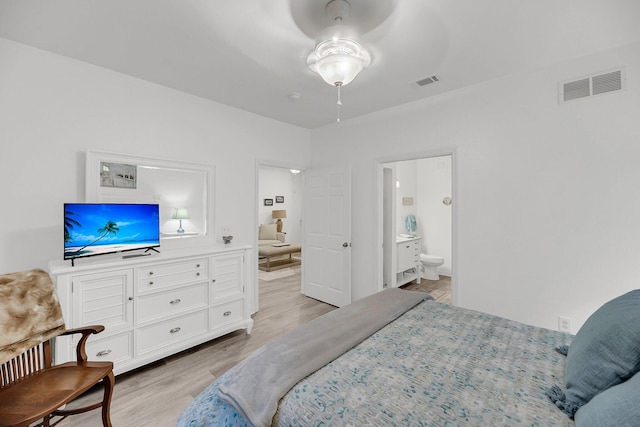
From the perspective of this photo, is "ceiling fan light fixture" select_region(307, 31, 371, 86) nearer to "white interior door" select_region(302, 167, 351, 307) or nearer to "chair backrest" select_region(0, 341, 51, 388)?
"white interior door" select_region(302, 167, 351, 307)

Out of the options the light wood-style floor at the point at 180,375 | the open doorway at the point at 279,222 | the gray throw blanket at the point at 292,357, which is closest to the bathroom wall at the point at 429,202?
the open doorway at the point at 279,222

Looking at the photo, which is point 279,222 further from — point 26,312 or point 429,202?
point 26,312

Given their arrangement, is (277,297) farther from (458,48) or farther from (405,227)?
(458,48)

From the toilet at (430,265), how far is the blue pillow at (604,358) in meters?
3.98

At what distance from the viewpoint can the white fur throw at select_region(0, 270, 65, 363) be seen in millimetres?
1521

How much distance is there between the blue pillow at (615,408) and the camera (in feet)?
2.50

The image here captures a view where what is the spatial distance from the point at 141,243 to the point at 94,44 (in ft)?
5.51

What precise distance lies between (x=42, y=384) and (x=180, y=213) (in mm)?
1743

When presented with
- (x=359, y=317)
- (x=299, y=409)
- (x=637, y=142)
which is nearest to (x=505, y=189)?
(x=637, y=142)

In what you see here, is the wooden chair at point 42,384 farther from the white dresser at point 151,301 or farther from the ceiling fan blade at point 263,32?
the ceiling fan blade at point 263,32

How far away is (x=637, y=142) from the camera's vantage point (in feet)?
6.82

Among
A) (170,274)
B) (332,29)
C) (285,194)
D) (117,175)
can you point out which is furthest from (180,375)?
(285,194)

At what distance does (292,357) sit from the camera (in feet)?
4.42

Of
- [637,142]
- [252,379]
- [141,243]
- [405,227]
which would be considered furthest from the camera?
[405,227]
